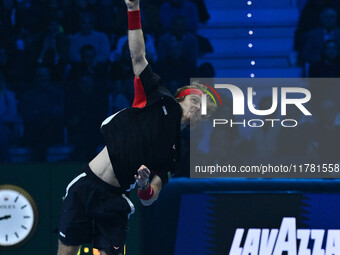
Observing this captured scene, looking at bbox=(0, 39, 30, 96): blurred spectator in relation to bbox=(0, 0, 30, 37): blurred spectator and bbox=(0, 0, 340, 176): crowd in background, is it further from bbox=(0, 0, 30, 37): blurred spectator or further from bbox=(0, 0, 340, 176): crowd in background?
bbox=(0, 0, 30, 37): blurred spectator

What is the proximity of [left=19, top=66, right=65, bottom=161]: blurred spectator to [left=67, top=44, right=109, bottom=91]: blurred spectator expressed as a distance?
0.83 feet

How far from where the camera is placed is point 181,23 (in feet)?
26.4

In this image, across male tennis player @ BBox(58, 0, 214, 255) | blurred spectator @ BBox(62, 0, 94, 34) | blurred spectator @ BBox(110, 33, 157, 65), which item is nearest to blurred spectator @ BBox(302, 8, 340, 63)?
blurred spectator @ BBox(110, 33, 157, 65)

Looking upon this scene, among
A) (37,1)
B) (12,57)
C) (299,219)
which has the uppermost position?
(37,1)

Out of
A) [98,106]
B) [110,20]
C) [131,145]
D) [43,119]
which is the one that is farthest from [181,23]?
[131,145]

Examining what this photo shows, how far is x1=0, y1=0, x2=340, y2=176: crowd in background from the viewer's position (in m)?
7.79

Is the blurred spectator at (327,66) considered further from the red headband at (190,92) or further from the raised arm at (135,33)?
the raised arm at (135,33)

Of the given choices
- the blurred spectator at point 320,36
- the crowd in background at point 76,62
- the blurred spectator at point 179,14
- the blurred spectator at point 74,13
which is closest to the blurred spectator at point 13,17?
the crowd in background at point 76,62

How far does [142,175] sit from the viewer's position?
4.88 m

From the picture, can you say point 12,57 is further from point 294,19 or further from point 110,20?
point 294,19

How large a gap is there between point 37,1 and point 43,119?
1.47 meters

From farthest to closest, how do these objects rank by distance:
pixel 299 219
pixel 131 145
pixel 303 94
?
pixel 303 94, pixel 299 219, pixel 131 145

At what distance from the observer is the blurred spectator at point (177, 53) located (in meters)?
7.86

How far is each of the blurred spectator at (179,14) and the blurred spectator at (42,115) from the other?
144 centimetres
